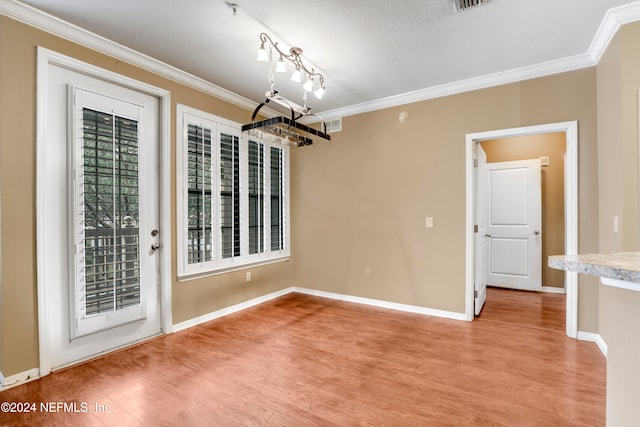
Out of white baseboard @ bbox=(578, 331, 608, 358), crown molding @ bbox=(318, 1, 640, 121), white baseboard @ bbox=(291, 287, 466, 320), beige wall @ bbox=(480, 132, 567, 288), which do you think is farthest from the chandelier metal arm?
beige wall @ bbox=(480, 132, 567, 288)

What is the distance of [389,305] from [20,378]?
3629 millimetres

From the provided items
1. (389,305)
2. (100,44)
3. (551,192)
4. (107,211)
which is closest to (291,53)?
(100,44)

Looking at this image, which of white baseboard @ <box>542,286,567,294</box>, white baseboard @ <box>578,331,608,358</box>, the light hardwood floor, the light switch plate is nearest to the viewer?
the light hardwood floor

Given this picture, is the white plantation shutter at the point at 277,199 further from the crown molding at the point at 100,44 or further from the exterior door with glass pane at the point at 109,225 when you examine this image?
the exterior door with glass pane at the point at 109,225

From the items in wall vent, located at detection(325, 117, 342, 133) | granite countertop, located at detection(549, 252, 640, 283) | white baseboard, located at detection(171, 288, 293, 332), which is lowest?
white baseboard, located at detection(171, 288, 293, 332)

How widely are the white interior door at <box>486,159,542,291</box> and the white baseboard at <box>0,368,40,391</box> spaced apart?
596 cm

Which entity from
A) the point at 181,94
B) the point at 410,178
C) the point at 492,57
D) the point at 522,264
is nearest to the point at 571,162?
the point at 492,57

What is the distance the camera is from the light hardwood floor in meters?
1.88

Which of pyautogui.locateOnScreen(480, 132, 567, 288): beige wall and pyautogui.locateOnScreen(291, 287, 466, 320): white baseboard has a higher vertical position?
pyautogui.locateOnScreen(480, 132, 567, 288): beige wall

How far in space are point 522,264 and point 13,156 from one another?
6383mm

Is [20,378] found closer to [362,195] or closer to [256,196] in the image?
[256,196]

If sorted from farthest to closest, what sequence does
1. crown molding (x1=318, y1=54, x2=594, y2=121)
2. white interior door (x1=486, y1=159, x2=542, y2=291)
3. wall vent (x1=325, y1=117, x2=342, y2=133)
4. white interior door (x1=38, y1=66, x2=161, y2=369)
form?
white interior door (x1=486, y1=159, x2=542, y2=291) → wall vent (x1=325, y1=117, x2=342, y2=133) → crown molding (x1=318, y1=54, x2=594, y2=121) → white interior door (x1=38, y1=66, x2=161, y2=369)

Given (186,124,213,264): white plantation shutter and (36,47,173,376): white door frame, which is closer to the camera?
(36,47,173,376): white door frame

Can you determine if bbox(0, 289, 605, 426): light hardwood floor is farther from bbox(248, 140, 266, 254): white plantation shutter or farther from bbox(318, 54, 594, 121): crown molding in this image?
bbox(318, 54, 594, 121): crown molding
